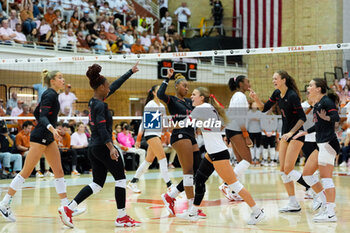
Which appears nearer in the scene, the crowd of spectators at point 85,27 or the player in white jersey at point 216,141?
the player in white jersey at point 216,141

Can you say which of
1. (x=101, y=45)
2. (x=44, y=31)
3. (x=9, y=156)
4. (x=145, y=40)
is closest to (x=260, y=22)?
(x=145, y=40)

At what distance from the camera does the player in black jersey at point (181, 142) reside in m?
7.16

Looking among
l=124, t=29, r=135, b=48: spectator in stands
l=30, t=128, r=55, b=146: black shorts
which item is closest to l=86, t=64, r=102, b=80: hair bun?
l=30, t=128, r=55, b=146: black shorts

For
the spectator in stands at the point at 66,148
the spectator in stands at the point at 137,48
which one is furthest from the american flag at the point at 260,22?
the spectator in stands at the point at 66,148

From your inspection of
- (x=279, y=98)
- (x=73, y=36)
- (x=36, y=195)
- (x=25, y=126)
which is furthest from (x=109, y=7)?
(x=279, y=98)

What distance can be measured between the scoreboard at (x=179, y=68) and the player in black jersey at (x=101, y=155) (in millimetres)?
12733

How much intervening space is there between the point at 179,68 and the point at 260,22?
8732 mm

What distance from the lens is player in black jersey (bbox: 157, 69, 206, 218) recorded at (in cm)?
716

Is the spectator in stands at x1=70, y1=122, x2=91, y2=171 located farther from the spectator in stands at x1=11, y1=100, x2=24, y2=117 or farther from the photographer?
the photographer

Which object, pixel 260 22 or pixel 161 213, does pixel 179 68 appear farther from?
pixel 161 213

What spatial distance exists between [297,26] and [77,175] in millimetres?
15699

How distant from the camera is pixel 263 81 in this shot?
1013 inches

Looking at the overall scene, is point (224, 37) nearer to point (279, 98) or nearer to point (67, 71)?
point (67, 71)

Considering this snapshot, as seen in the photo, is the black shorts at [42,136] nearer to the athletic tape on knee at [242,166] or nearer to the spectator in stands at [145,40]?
the athletic tape on knee at [242,166]
